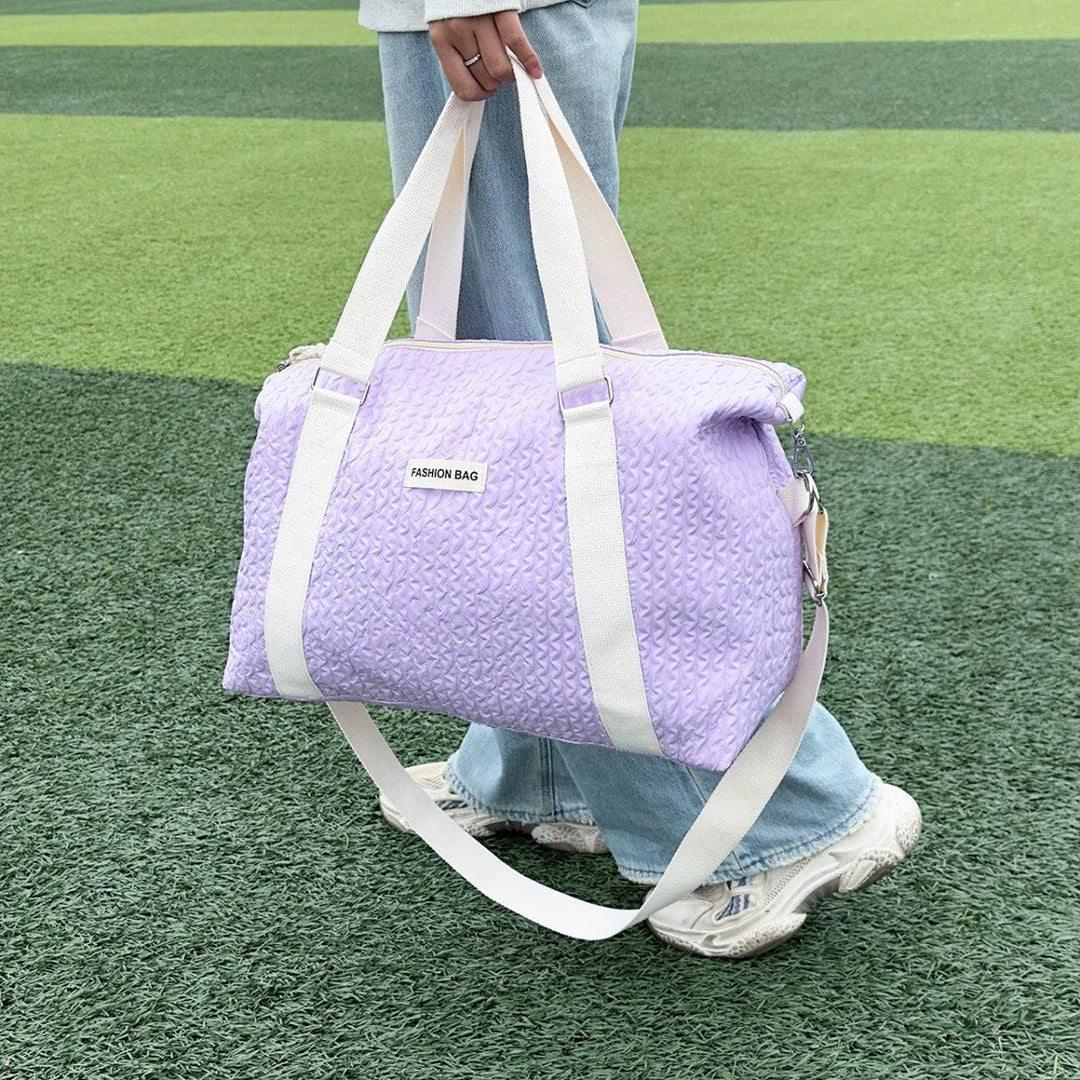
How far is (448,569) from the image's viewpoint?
129 centimetres

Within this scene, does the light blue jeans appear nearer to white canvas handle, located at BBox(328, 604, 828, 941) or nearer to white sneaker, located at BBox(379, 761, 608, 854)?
white sneaker, located at BBox(379, 761, 608, 854)

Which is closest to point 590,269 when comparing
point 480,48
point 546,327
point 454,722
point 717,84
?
point 546,327

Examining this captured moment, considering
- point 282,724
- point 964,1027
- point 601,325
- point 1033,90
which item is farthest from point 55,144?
point 964,1027

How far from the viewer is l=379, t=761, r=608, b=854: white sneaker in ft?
5.98

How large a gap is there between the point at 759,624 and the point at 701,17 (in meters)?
11.2

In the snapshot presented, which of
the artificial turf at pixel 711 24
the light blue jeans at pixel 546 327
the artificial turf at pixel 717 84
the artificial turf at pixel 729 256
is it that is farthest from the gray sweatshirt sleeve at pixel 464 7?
the artificial turf at pixel 711 24

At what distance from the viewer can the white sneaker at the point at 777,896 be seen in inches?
63.7

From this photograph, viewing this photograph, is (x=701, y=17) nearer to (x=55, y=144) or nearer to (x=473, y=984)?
(x=55, y=144)

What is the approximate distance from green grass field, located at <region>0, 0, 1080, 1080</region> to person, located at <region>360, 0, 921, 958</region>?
0.19 feet

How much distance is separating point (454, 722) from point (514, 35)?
3.55 ft

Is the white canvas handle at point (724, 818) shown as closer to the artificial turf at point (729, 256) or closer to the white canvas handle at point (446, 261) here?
the white canvas handle at point (446, 261)

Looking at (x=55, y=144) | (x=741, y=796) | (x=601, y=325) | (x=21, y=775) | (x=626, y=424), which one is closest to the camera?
(x=626, y=424)

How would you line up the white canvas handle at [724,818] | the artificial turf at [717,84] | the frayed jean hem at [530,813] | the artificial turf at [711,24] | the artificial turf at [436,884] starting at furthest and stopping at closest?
the artificial turf at [711,24]
the artificial turf at [717,84]
the frayed jean hem at [530,813]
the artificial turf at [436,884]
the white canvas handle at [724,818]

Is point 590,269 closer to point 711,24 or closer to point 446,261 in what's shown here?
point 446,261
